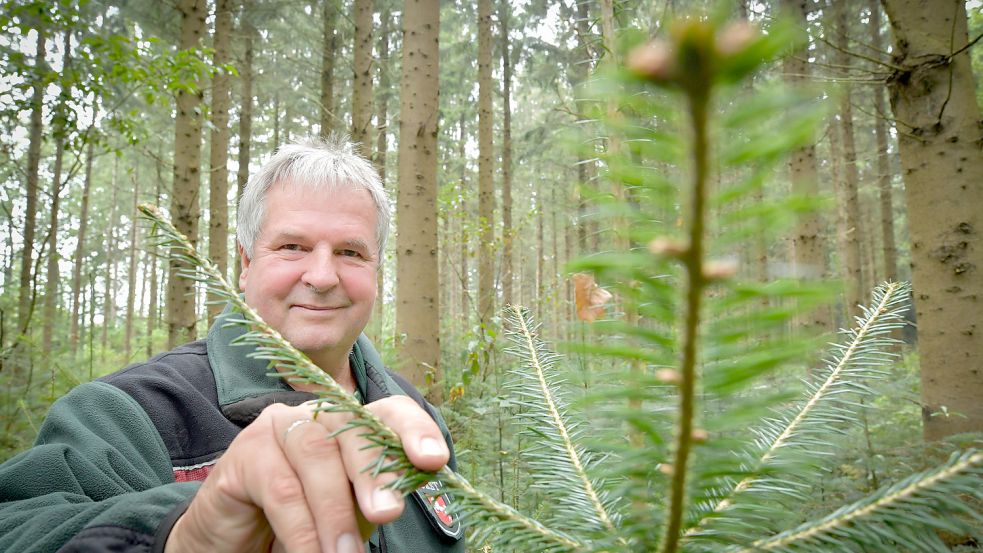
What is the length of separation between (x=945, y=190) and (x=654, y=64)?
402cm

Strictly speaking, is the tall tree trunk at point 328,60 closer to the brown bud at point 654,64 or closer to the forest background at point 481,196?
the forest background at point 481,196

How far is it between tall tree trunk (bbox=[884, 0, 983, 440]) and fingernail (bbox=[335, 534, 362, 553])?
12.0 ft

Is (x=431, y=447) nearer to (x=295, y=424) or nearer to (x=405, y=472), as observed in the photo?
(x=405, y=472)

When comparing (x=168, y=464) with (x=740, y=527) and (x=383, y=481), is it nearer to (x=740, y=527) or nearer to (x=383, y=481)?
(x=383, y=481)

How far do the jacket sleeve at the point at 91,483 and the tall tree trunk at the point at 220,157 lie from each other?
258 inches

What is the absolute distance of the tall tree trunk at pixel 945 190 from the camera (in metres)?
3.09

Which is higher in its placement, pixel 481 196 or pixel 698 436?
pixel 481 196

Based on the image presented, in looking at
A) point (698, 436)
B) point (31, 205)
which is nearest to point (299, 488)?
point (698, 436)

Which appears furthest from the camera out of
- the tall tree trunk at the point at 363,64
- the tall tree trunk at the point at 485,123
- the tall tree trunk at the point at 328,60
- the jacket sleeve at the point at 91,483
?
the tall tree trunk at the point at 328,60

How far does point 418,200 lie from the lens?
18.3 feet

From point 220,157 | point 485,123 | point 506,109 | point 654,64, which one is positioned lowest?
point 654,64

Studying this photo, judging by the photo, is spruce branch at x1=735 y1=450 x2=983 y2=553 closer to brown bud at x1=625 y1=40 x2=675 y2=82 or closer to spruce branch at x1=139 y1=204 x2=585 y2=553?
spruce branch at x1=139 y1=204 x2=585 y2=553

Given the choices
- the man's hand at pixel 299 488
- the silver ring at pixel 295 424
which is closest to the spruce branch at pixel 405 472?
the man's hand at pixel 299 488

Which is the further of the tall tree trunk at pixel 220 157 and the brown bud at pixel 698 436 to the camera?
the tall tree trunk at pixel 220 157
